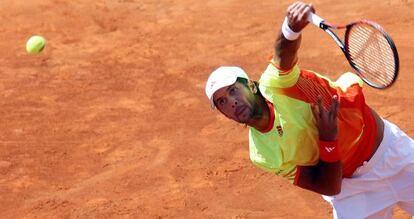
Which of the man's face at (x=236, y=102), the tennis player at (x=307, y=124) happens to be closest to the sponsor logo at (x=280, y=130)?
the tennis player at (x=307, y=124)

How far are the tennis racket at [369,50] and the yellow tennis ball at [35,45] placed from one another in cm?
653

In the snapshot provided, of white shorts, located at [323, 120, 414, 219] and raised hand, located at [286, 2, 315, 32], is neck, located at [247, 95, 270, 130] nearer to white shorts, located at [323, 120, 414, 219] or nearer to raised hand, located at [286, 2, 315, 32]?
raised hand, located at [286, 2, 315, 32]

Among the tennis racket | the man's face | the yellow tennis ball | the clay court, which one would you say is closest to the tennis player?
the man's face

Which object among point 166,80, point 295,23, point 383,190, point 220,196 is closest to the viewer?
point 295,23

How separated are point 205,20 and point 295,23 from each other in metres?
6.82

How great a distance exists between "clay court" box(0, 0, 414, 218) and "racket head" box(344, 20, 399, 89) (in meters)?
2.48

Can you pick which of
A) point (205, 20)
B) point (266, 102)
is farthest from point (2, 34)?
point (266, 102)

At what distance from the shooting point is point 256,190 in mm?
7422

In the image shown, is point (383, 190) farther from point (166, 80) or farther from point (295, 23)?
point (166, 80)

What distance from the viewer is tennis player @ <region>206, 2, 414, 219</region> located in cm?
461

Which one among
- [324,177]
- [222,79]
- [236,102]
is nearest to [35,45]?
[222,79]

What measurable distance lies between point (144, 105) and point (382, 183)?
177 inches

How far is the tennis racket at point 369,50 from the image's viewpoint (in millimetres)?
4531

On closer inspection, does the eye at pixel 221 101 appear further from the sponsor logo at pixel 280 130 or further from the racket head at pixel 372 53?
the racket head at pixel 372 53
